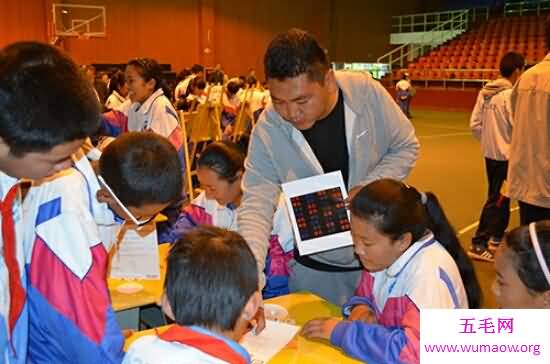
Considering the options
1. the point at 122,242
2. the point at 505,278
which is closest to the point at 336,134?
the point at 505,278

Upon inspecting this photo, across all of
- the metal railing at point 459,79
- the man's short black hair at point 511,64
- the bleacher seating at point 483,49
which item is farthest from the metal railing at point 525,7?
the man's short black hair at point 511,64

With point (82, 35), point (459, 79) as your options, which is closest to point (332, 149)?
point (82, 35)

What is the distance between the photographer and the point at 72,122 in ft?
Result: 3.44

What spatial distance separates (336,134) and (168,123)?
7.06 ft

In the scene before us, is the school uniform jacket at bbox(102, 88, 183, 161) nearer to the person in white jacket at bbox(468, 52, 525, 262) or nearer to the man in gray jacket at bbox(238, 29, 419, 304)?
the man in gray jacket at bbox(238, 29, 419, 304)

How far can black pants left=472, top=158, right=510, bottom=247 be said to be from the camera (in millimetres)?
4367

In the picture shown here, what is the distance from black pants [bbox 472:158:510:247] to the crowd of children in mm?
2782

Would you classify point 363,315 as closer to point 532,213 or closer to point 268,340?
point 268,340

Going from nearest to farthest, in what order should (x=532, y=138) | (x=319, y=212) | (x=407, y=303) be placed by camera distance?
A: 1. (x=407, y=303)
2. (x=319, y=212)
3. (x=532, y=138)

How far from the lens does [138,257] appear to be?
7.36ft

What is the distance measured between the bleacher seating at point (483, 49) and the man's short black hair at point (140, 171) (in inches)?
613

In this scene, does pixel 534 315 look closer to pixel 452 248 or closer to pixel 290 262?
pixel 452 248

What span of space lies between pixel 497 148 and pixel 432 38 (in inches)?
643

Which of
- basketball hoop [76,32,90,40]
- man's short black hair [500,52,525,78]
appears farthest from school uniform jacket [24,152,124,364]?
basketball hoop [76,32,90,40]
